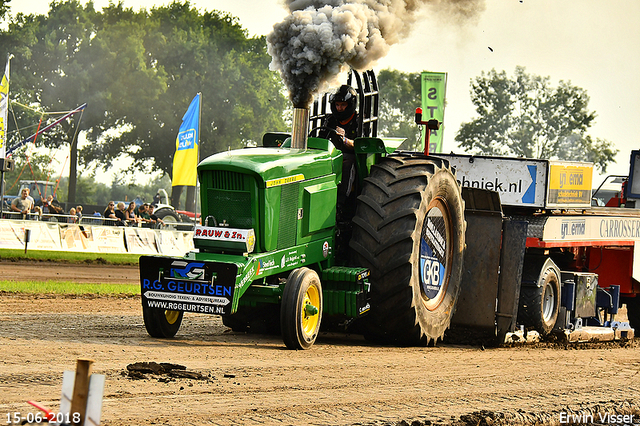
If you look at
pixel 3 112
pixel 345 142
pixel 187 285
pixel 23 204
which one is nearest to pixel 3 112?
pixel 3 112

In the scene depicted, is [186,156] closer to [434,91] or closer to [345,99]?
[434,91]

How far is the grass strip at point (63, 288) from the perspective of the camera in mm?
12883

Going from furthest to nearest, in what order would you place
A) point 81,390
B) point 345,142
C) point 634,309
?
1. point 634,309
2. point 345,142
3. point 81,390

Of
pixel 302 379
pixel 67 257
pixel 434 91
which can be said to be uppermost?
pixel 434 91

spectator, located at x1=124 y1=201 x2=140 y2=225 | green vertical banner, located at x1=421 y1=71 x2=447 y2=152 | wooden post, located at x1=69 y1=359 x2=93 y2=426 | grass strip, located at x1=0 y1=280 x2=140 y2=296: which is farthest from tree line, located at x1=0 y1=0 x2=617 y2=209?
wooden post, located at x1=69 y1=359 x2=93 y2=426

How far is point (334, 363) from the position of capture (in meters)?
6.99

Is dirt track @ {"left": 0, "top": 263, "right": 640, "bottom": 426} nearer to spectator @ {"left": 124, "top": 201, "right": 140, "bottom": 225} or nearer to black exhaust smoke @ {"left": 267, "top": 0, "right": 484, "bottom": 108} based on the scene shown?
black exhaust smoke @ {"left": 267, "top": 0, "right": 484, "bottom": 108}

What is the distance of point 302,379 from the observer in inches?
240

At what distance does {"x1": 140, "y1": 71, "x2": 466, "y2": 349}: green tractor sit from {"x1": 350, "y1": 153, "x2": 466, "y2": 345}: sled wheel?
0.01m

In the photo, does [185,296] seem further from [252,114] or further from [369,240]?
[252,114]

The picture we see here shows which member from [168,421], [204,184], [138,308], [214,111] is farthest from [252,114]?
[168,421]

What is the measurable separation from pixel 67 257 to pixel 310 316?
13.9m

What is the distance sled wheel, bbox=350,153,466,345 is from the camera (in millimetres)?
8203

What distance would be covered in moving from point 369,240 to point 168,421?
410 cm
